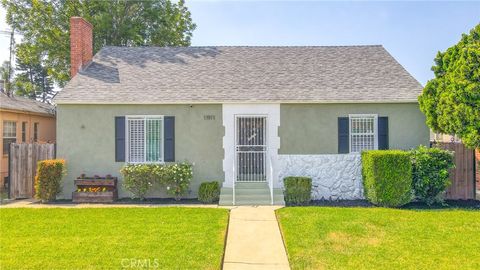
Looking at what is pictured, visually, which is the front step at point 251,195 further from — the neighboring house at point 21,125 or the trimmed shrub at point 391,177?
the neighboring house at point 21,125

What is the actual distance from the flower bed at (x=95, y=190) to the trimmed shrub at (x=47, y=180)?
597 mm

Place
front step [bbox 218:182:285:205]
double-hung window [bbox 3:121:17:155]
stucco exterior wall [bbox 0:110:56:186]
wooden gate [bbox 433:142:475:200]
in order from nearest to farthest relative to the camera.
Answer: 1. front step [bbox 218:182:285:205]
2. wooden gate [bbox 433:142:475:200]
3. stucco exterior wall [bbox 0:110:56:186]
4. double-hung window [bbox 3:121:17:155]

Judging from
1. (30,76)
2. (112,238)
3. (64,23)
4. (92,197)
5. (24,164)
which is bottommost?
A: (112,238)

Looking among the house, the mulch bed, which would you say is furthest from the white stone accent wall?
the mulch bed

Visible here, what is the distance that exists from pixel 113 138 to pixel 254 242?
6637 mm

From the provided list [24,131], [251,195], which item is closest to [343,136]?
[251,195]

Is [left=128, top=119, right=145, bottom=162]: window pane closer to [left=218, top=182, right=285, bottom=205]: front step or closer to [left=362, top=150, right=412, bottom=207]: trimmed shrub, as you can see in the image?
[left=218, top=182, right=285, bottom=205]: front step

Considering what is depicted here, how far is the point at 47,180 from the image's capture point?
10.6 m

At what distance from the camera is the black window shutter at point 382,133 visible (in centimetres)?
1159

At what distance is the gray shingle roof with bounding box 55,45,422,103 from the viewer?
11609 mm

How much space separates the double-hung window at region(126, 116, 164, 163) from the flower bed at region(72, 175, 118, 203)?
1.03 metres

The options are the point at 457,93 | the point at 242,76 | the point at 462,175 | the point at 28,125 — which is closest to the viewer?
the point at 457,93

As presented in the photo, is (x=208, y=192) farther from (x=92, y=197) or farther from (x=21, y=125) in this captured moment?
(x=21, y=125)

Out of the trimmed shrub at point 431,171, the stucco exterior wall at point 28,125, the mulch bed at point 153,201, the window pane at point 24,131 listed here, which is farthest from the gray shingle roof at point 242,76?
the window pane at point 24,131
